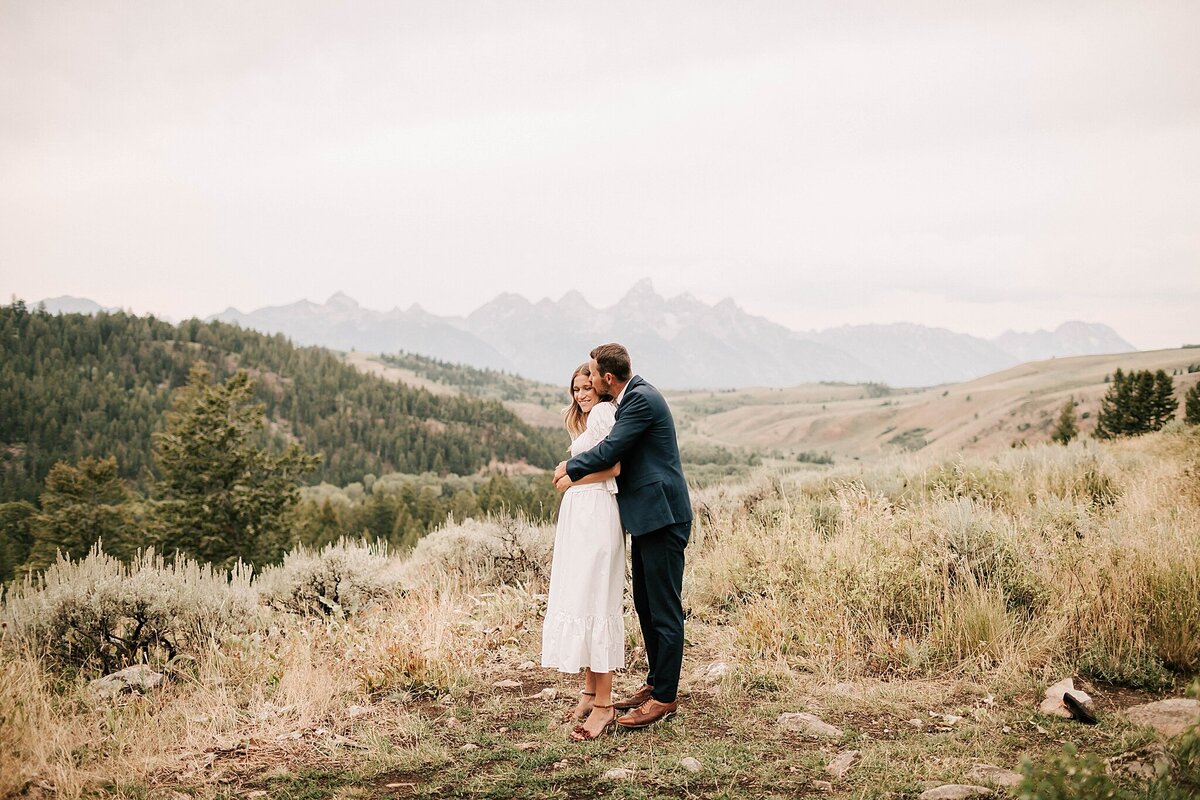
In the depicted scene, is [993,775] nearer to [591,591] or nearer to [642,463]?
[591,591]

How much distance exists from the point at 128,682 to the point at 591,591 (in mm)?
4147

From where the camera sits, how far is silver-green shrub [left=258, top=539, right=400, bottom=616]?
28.0 ft

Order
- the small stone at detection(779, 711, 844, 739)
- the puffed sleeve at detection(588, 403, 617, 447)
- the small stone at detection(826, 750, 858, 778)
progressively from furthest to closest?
the puffed sleeve at detection(588, 403, 617, 447) < the small stone at detection(779, 711, 844, 739) < the small stone at detection(826, 750, 858, 778)

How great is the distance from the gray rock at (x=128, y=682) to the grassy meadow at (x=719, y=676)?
0.09 meters

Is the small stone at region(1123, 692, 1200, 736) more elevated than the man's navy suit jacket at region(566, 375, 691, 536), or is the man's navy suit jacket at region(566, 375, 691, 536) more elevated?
the man's navy suit jacket at region(566, 375, 691, 536)

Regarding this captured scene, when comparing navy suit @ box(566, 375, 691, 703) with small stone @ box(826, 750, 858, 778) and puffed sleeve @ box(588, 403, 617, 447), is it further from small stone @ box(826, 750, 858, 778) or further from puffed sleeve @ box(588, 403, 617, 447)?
small stone @ box(826, 750, 858, 778)

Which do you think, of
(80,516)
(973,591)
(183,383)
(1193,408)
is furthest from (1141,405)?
(183,383)

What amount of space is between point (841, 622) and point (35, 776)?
544 centimetres

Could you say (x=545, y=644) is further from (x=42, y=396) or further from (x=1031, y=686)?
(x=42, y=396)

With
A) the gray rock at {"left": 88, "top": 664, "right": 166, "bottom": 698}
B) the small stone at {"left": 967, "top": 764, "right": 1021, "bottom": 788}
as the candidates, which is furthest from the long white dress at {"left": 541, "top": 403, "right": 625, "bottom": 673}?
the gray rock at {"left": 88, "top": 664, "right": 166, "bottom": 698}

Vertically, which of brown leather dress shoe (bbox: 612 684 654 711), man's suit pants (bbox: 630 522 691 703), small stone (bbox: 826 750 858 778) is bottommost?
brown leather dress shoe (bbox: 612 684 654 711)

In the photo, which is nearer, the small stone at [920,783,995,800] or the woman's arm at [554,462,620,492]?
the small stone at [920,783,995,800]

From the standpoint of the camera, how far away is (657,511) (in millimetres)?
4543

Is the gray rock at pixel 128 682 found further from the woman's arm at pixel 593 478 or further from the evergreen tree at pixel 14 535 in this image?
the evergreen tree at pixel 14 535
